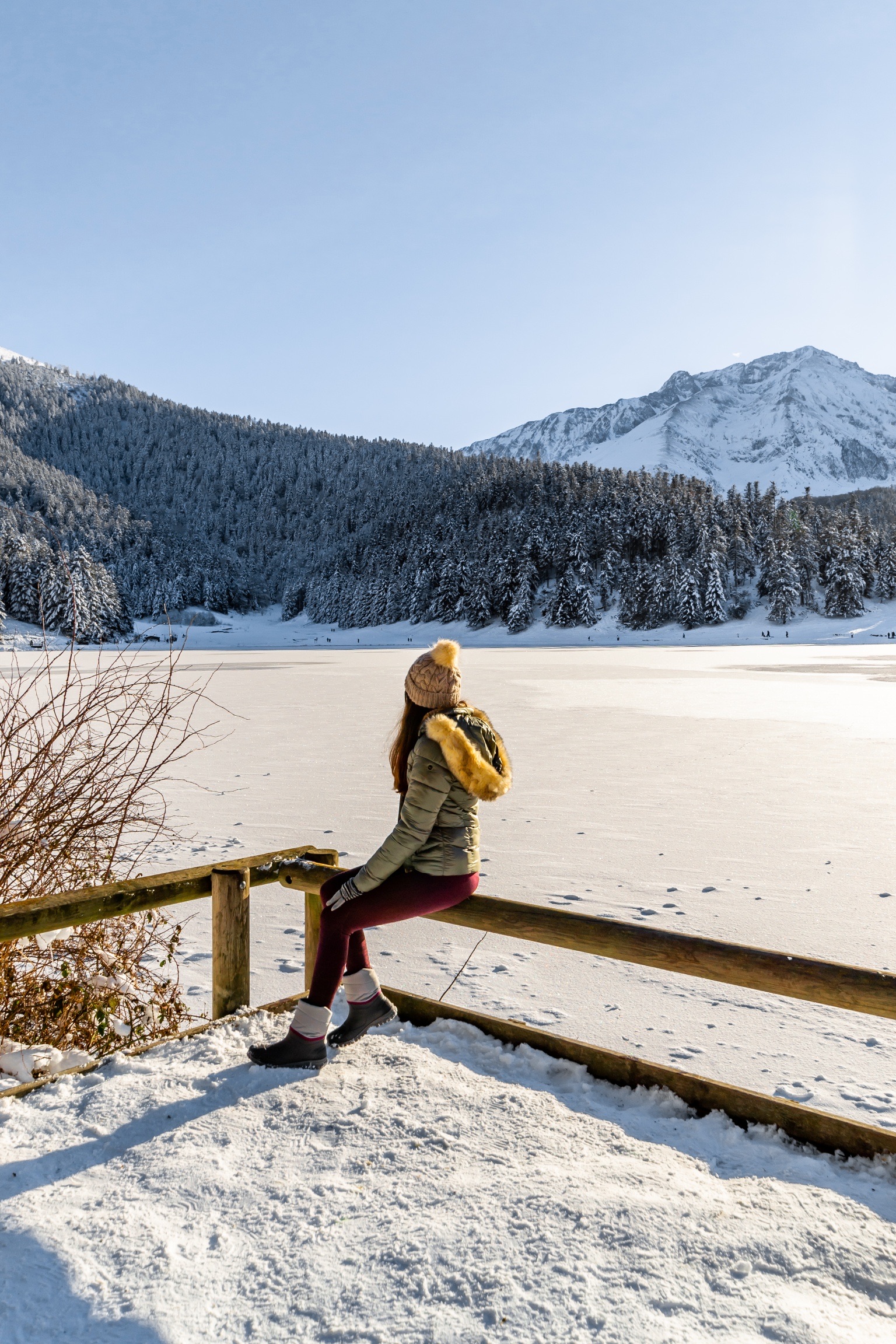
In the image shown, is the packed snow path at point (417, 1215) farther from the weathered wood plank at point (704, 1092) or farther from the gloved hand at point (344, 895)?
the gloved hand at point (344, 895)

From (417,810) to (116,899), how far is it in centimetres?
125

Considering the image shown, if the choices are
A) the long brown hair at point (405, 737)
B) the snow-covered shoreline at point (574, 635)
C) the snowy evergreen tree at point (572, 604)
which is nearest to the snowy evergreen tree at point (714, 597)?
the snow-covered shoreline at point (574, 635)

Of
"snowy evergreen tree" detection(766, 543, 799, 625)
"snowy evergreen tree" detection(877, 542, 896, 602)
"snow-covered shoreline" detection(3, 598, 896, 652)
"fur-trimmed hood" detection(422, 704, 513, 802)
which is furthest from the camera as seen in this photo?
"snowy evergreen tree" detection(877, 542, 896, 602)

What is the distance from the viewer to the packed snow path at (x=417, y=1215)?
2.11 meters

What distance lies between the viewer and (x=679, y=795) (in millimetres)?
9445

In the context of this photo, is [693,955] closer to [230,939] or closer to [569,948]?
[569,948]

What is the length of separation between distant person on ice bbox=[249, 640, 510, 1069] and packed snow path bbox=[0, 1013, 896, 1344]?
0.27 meters

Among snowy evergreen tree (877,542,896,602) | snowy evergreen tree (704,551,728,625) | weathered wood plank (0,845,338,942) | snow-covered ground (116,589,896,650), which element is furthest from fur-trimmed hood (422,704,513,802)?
snowy evergreen tree (877,542,896,602)

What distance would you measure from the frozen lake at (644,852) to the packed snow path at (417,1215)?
1.19m

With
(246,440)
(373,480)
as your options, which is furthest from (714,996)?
(246,440)

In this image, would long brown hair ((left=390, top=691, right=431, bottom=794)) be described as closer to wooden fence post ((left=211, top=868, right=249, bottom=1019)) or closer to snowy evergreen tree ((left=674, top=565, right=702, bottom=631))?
wooden fence post ((left=211, top=868, right=249, bottom=1019))

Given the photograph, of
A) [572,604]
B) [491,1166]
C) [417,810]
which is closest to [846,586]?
[572,604]

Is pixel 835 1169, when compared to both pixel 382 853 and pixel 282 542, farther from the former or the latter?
pixel 282 542

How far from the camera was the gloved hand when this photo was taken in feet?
10.4
